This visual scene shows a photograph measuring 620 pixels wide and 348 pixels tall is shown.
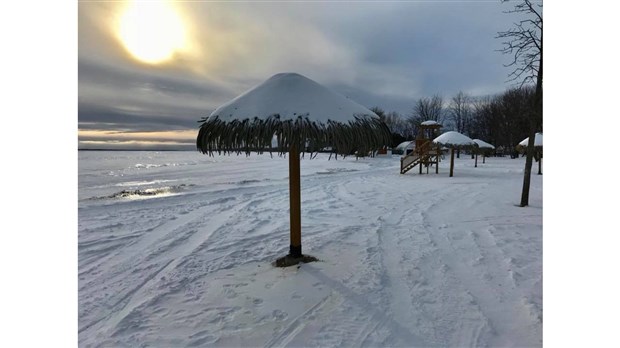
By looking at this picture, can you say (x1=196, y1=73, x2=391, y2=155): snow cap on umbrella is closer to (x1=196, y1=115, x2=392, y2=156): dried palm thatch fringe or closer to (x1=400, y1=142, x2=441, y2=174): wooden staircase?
(x1=196, y1=115, x2=392, y2=156): dried palm thatch fringe

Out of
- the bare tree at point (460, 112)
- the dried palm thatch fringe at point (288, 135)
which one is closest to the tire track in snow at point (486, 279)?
the dried palm thatch fringe at point (288, 135)

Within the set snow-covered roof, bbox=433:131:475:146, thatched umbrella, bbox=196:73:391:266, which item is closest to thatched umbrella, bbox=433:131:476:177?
snow-covered roof, bbox=433:131:475:146

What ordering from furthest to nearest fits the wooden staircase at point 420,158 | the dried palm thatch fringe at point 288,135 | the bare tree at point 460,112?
the bare tree at point 460,112 → the wooden staircase at point 420,158 → the dried palm thatch fringe at point 288,135

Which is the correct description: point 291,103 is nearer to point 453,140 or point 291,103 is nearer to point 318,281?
point 318,281

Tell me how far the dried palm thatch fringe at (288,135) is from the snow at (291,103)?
0.25 ft

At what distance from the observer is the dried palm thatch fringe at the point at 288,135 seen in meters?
3.33

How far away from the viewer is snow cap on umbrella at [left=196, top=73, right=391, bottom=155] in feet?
11.0

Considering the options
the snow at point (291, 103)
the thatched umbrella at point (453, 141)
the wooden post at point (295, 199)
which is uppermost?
the thatched umbrella at point (453, 141)

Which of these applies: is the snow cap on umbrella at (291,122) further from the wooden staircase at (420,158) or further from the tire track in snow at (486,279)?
the wooden staircase at (420,158)

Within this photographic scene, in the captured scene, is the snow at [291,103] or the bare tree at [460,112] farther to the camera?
the bare tree at [460,112]

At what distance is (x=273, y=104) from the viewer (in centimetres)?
349

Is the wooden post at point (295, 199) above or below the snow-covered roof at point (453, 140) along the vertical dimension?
below

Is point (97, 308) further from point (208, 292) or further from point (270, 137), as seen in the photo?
point (270, 137)

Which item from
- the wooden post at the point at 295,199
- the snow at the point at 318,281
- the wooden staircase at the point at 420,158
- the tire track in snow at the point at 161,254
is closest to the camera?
the snow at the point at 318,281
